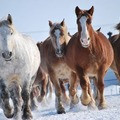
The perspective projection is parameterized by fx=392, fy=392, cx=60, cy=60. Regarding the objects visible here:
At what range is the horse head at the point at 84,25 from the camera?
30.6 ft

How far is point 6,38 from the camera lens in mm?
8031

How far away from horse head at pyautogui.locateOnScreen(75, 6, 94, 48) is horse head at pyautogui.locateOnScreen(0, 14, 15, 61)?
1822mm

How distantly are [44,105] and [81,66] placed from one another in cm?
520

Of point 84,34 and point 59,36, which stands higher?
point 59,36

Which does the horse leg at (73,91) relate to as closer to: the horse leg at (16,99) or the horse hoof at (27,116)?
the horse leg at (16,99)

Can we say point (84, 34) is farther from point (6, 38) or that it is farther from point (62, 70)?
point (62, 70)

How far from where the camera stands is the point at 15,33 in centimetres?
862

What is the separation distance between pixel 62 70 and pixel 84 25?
268cm

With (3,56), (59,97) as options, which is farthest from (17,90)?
Result: (3,56)

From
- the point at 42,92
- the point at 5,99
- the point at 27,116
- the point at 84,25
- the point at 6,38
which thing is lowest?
the point at 27,116

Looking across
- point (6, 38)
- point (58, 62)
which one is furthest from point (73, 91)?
point (6, 38)

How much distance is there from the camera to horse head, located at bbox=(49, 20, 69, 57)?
1112 cm

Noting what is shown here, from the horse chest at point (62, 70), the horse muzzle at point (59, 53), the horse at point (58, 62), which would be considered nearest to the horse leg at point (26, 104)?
the horse at point (58, 62)

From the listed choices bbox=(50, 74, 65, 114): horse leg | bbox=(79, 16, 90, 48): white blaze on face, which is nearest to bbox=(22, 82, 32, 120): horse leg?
bbox=(79, 16, 90, 48): white blaze on face
